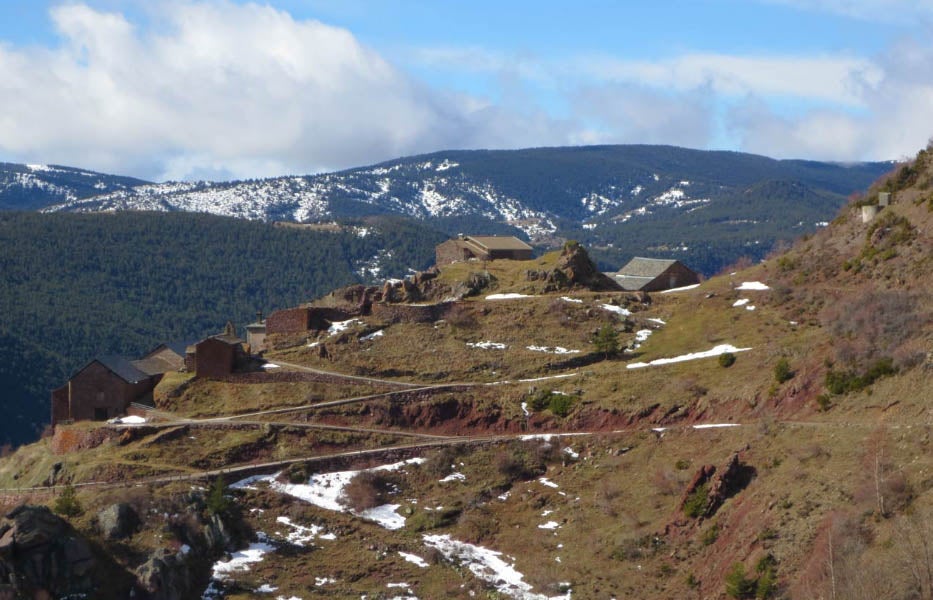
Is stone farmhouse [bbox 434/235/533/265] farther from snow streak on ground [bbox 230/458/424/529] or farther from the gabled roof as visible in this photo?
snow streak on ground [bbox 230/458/424/529]

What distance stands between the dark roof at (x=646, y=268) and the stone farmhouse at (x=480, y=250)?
12.4 meters

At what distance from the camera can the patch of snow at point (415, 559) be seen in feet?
165

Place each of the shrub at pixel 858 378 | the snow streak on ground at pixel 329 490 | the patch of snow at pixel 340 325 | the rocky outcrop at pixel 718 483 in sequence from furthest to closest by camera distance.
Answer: the patch of snow at pixel 340 325, the snow streak on ground at pixel 329 490, the shrub at pixel 858 378, the rocky outcrop at pixel 718 483

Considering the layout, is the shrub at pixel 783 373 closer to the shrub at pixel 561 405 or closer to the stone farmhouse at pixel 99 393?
the shrub at pixel 561 405

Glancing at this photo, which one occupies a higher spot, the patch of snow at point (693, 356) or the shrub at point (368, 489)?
the patch of snow at point (693, 356)

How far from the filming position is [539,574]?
48062mm

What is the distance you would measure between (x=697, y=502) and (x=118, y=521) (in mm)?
24931

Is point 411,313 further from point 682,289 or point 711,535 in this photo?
point 711,535

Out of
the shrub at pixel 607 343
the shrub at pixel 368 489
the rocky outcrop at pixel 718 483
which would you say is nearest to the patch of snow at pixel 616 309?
the shrub at pixel 607 343

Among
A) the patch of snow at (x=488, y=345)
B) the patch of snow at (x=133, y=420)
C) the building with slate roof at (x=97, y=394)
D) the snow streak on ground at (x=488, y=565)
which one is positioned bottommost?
the snow streak on ground at (x=488, y=565)

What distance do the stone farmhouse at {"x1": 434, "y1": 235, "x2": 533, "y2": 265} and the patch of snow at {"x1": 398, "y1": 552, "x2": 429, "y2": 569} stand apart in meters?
51.4

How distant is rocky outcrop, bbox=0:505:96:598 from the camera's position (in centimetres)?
4569

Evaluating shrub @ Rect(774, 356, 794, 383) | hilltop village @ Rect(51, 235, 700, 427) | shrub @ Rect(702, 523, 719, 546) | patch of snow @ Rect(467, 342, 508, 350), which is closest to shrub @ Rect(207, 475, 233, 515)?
hilltop village @ Rect(51, 235, 700, 427)

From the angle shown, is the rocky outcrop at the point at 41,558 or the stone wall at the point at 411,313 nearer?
the rocky outcrop at the point at 41,558
